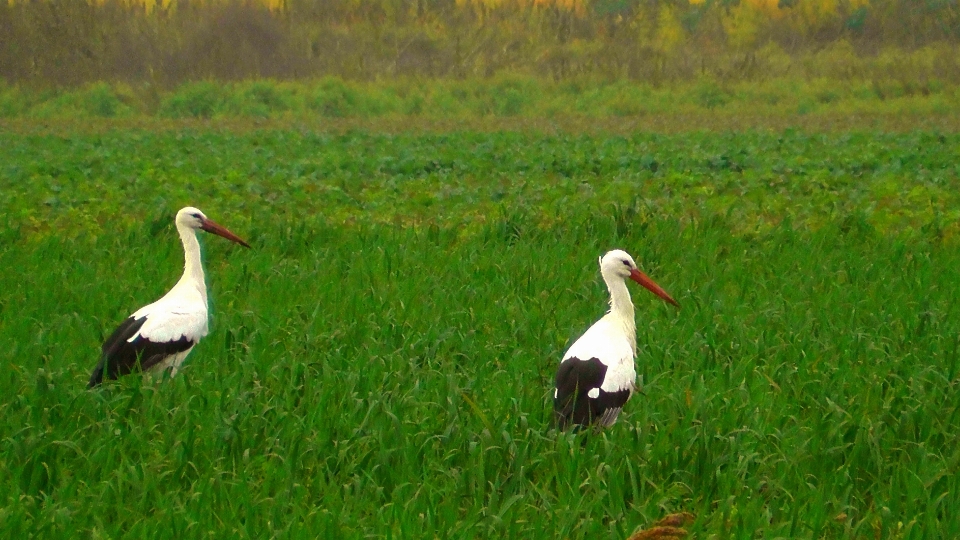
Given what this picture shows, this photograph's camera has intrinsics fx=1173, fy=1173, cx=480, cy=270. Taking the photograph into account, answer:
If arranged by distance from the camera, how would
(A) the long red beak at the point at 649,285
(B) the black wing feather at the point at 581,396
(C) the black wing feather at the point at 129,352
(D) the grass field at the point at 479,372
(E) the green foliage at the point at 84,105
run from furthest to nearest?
(E) the green foliage at the point at 84,105 → (A) the long red beak at the point at 649,285 → (C) the black wing feather at the point at 129,352 → (B) the black wing feather at the point at 581,396 → (D) the grass field at the point at 479,372

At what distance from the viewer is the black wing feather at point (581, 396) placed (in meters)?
4.01

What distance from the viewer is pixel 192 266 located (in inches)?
213

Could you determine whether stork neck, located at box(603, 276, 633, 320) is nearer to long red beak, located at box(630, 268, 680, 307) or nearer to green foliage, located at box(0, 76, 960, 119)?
long red beak, located at box(630, 268, 680, 307)

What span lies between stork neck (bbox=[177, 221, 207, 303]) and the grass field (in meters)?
0.23

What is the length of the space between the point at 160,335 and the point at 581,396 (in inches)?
72.5

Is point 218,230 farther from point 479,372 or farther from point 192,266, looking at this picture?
point 479,372

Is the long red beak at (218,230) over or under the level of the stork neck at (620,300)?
under

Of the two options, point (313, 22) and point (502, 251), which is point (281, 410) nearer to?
point (502, 251)

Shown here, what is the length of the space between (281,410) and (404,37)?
94.7ft

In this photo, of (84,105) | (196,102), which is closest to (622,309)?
(196,102)

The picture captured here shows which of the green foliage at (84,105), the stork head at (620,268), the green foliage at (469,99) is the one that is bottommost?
the green foliage at (84,105)

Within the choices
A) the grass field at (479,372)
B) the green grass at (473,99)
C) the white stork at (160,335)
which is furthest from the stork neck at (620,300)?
the green grass at (473,99)

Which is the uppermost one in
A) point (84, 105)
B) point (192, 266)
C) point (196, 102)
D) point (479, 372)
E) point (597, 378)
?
point (597, 378)

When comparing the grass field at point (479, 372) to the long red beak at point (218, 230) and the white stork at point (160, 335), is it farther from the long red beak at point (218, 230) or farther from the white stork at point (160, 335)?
the long red beak at point (218, 230)
